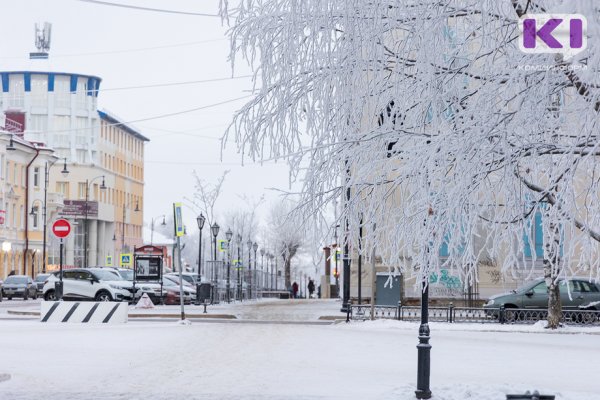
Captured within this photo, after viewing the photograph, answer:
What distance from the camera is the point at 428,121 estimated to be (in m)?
9.76

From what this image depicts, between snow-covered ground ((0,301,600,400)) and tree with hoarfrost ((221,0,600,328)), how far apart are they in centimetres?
330

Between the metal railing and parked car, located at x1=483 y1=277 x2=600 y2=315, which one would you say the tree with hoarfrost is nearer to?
the metal railing

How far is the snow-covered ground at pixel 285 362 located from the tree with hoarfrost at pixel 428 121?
10.8 feet

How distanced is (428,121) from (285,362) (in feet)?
28.8

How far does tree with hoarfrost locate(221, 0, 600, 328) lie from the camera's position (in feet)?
28.2

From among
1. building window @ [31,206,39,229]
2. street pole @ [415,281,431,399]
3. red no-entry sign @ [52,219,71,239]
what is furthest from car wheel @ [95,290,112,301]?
building window @ [31,206,39,229]

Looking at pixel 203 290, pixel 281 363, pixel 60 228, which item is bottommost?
pixel 281 363

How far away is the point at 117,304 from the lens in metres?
30.8

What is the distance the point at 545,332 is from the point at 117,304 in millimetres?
11679

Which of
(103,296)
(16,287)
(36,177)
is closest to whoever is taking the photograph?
(103,296)

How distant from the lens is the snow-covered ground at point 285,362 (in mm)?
13477

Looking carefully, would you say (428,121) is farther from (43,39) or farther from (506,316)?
(43,39)

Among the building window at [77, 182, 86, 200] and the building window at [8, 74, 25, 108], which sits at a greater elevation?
the building window at [8, 74, 25, 108]

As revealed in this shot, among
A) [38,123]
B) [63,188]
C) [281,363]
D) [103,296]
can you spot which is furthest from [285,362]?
[38,123]
